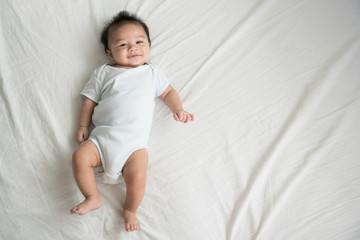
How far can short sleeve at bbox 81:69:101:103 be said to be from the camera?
3.31 ft

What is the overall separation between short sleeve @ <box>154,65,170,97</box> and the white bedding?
0.16ft

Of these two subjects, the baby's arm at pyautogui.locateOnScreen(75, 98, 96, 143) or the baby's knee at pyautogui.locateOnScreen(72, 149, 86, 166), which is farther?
the baby's arm at pyautogui.locateOnScreen(75, 98, 96, 143)

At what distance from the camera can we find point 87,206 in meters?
0.84

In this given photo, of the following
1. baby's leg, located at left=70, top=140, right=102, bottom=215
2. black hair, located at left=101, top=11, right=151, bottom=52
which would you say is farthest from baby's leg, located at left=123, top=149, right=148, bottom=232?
black hair, located at left=101, top=11, right=151, bottom=52

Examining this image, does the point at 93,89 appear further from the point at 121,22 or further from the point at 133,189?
the point at 133,189

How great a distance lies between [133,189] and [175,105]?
35 cm

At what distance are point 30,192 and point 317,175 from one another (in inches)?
40.0

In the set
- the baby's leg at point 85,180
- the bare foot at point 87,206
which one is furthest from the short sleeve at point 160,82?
the bare foot at point 87,206

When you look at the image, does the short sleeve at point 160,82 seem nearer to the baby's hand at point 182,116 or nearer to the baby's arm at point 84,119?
the baby's hand at point 182,116

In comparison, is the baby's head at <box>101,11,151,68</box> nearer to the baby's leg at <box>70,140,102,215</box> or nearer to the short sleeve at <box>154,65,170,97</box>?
the short sleeve at <box>154,65,170,97</box>

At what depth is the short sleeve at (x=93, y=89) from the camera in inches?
39.7

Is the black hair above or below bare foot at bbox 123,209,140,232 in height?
above

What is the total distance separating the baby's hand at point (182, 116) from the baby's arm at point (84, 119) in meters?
0.33

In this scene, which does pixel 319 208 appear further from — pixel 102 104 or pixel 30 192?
pixel 30 192
